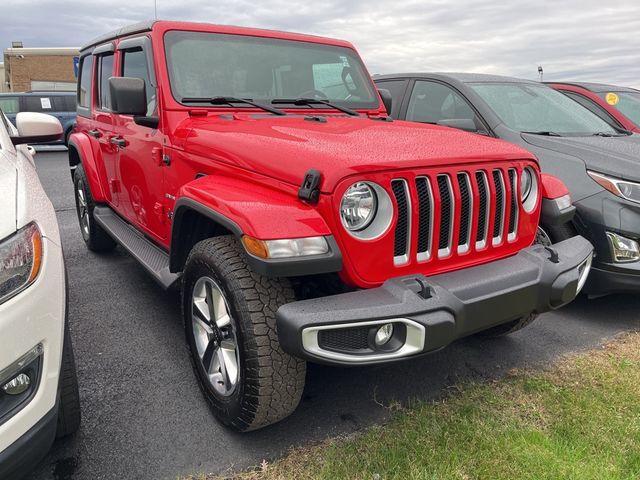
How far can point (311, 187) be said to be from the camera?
6.50ft

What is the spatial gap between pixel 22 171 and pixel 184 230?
0.75 meters

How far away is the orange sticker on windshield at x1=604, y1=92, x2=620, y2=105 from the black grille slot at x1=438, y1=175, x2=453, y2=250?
5.66 meters

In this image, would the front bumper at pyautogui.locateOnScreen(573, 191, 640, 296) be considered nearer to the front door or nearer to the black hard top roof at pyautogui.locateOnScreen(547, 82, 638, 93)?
the front door

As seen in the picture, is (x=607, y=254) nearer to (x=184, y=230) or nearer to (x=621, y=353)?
(x=621, y=353)

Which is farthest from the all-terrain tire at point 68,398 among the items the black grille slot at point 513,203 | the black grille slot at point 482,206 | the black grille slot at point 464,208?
the black grille slot at point 513,203

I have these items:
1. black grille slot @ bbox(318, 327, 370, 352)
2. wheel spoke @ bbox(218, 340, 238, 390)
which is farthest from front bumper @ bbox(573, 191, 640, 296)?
wheel spoke @ bbox(218, 340, 238, 390)

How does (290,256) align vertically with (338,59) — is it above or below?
below

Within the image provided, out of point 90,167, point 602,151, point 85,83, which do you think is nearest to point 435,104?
point 602,151

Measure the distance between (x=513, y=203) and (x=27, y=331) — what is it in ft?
6.88

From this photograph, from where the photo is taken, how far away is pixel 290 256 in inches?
74.3

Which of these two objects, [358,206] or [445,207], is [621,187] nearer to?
[445,207]

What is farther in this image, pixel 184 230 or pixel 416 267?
pixel 184 230

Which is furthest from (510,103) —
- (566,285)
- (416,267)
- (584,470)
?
(584,470)

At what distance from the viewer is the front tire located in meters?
2.05
